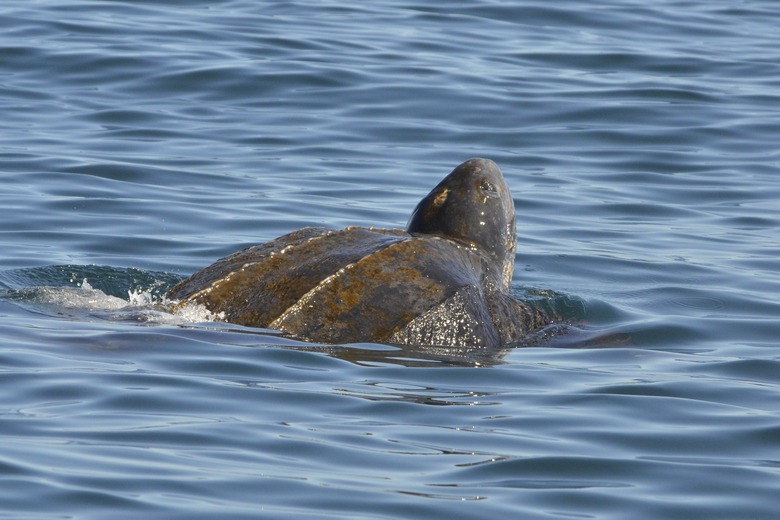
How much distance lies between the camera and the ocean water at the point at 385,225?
482cm

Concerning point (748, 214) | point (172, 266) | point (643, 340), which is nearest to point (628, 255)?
point (748, 214)

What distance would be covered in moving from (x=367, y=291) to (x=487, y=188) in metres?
1.55

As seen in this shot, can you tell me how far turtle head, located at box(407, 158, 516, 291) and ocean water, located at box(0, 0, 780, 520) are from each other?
739mm

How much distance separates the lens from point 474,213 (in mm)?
7789

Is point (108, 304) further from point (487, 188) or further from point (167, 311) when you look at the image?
point (487, 188)

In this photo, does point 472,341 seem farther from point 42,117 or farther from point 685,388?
point 42,117

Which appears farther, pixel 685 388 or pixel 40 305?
pixel 40 305

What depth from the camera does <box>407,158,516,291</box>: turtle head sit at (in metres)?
7.78

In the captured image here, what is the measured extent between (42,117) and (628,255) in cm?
629

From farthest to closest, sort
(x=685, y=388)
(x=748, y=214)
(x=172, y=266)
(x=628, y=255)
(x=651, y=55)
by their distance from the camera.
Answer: (x=651, y=55) → (x=748, y=214) → (x=628, y=255) → (x=172, y=266) → (x=685, y=388)

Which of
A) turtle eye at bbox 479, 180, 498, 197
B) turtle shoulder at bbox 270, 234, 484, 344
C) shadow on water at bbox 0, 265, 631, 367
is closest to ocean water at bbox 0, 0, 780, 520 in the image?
shadow on water at bbox 0, 265, 631, 367

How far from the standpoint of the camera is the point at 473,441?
5.21 metres

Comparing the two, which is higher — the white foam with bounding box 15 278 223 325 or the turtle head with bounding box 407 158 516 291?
the turtle head with bounding box 407 158 516 291

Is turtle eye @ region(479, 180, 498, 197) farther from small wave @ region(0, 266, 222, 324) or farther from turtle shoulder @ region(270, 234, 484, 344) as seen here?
small wave @ region(0, 266, 222, 324)
